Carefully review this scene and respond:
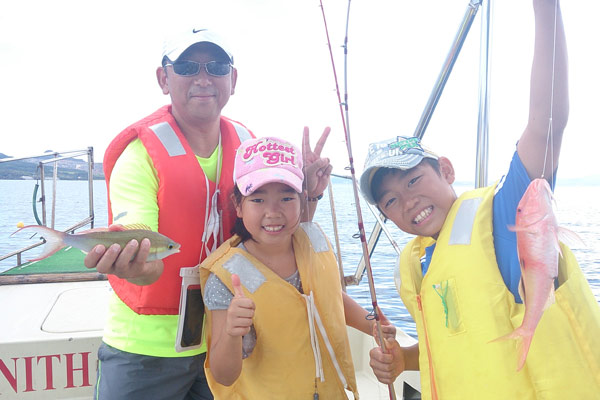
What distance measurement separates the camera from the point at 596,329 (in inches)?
51.3

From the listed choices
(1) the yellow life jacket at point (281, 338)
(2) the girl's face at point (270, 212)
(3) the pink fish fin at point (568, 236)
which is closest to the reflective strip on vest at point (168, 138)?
(2) the girl's face at point (270, 212)

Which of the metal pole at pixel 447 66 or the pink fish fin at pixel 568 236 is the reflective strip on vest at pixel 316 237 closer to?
the metal pole at pixel 447 66

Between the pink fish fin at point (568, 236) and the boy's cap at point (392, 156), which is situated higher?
the boy's cap at point (392, 156)

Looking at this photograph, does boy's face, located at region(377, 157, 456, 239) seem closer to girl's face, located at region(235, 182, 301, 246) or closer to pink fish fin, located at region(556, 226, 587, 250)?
girl's face, located at region(235, 182, 301, 246)

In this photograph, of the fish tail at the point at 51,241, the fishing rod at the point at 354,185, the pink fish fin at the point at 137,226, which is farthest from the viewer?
the fishing rod at the point at 354,185

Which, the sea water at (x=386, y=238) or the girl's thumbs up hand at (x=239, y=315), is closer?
the girl's thumbs up hand at (x=239, y=315)

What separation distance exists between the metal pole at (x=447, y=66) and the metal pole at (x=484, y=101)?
0.12m

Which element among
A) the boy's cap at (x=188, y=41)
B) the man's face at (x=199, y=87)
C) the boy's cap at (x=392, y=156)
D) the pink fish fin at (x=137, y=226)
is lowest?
the pink fish fin at (x=137, y=226)

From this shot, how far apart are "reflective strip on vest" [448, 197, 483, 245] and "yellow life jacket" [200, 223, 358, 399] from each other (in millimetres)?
755

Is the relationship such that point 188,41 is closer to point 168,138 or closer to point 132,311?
point 168,138

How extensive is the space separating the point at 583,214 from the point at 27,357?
39.9ft

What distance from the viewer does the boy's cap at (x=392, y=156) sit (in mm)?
1730

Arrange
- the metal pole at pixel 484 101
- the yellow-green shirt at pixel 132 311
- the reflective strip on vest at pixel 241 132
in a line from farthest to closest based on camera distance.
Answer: the reflective strip on vest at pixel 241 132, the metal pole at pixel 484 101, the yellow-green shirt at pixel 132 311

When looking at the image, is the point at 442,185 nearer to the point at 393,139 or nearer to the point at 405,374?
the point at 393,139
